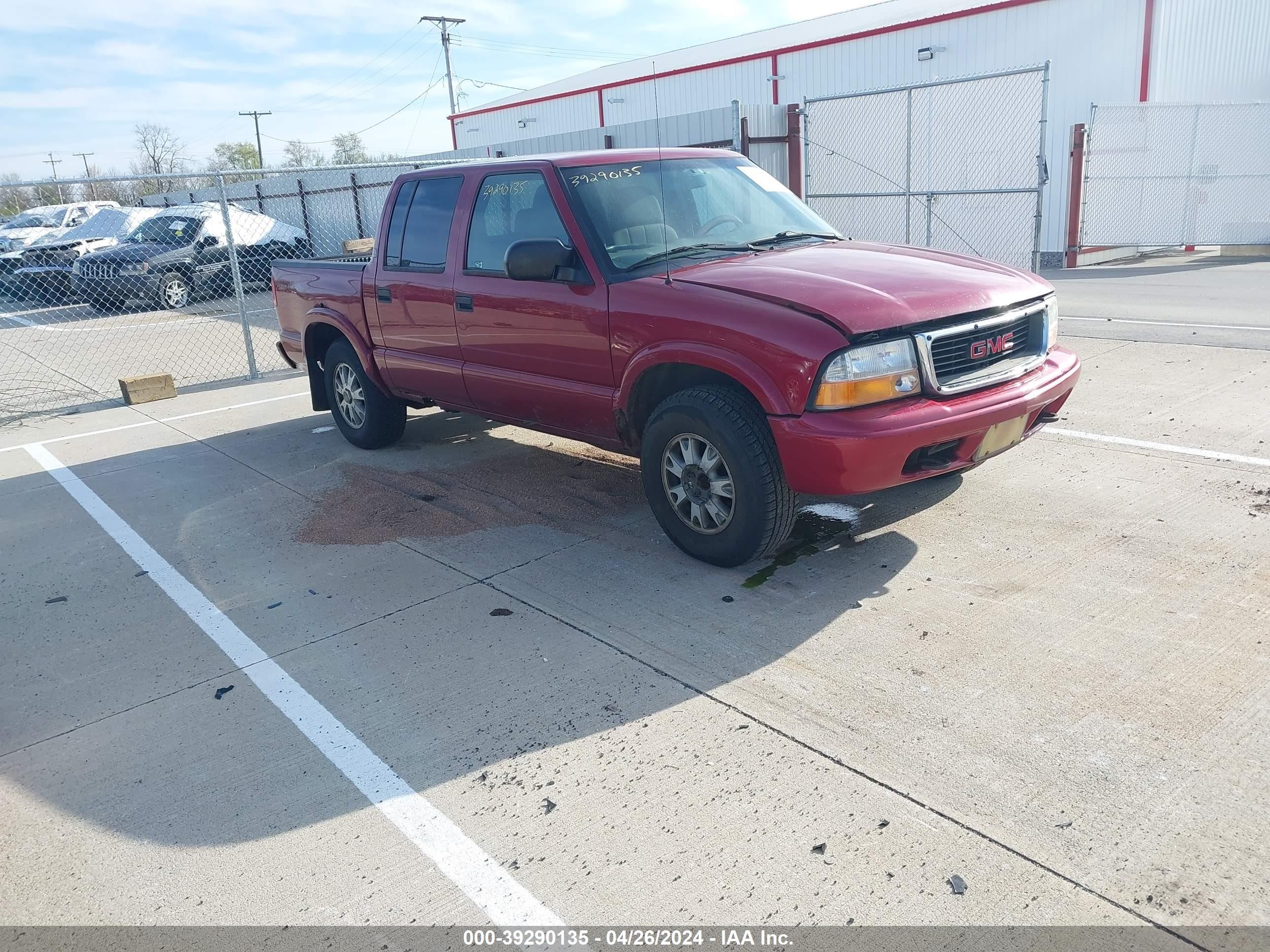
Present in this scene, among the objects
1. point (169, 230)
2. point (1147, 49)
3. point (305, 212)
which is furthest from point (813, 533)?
point (305, 212)

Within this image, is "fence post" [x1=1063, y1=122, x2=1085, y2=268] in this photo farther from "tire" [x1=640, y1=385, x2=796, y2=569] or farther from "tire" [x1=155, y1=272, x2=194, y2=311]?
"tire" [x1=155, y1=272, x2=194, y2=311]

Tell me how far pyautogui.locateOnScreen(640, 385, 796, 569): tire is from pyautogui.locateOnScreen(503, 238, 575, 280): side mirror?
2.97ft

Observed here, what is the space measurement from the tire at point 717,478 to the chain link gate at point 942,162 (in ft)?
45.2

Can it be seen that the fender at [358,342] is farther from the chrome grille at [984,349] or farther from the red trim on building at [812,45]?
the red trim on building at [812,45]

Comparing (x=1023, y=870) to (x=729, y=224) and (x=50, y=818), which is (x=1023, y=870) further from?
(x=729, y=224)

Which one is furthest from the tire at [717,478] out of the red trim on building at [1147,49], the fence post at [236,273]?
the red trim on building at [1147,49]

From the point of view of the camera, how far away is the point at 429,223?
6184 mm

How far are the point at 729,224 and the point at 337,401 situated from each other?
3.64m

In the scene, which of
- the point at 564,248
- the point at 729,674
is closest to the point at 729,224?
the point at 564,248

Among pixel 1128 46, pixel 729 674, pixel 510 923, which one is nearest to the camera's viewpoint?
pixel 510 923

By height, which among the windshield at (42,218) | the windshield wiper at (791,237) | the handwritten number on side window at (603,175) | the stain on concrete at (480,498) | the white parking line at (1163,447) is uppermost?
the windshield at (42,218)

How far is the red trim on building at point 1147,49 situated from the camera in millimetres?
17141

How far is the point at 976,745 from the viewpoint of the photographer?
10.5 ft

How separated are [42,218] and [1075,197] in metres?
27.6
